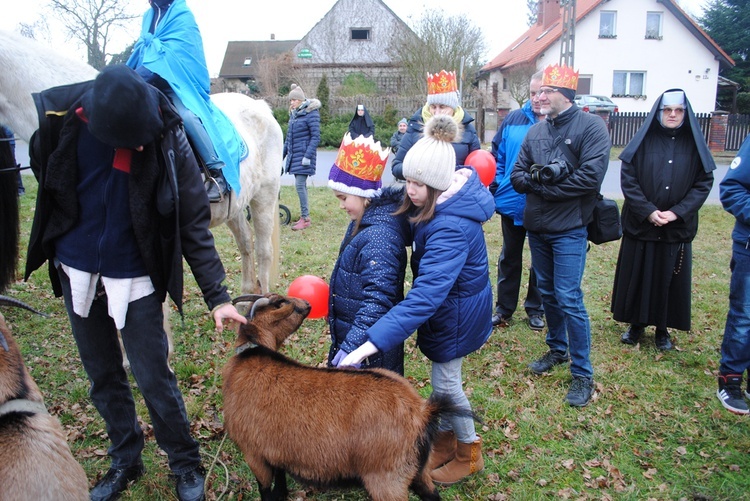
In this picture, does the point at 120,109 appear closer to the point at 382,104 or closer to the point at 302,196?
the point at 302,196

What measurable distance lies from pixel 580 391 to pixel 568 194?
59.8 inches

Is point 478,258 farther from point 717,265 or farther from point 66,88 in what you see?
point 717,265

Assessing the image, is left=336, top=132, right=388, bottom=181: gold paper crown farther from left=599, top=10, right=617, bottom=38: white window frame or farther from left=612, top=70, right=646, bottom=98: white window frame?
left=599, top=10, right=617, bottom=38: white window frame

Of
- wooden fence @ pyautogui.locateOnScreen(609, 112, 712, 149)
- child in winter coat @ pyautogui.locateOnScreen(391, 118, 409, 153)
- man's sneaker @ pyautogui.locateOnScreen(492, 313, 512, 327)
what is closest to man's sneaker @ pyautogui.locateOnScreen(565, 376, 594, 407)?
man's sneaker @ pyautogui.locateOnScreen(492, 313, 512, 327)

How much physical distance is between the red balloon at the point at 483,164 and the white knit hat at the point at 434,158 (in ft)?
7.56

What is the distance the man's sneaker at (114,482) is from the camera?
317 centimetres

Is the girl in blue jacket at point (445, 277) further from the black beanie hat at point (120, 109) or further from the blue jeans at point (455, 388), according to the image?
the black beanie hat at point (120, 109)

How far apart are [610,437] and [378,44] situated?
38.1 metres

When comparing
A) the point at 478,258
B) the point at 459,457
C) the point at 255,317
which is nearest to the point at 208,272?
the point at 255,317

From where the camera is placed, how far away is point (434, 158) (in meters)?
2.87

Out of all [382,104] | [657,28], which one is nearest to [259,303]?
[382,104]

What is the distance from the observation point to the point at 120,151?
259cm

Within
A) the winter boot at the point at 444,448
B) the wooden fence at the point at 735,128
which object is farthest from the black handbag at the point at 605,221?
the wooden fence at the point at 735,128

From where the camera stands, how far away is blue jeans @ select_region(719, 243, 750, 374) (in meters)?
4.24
